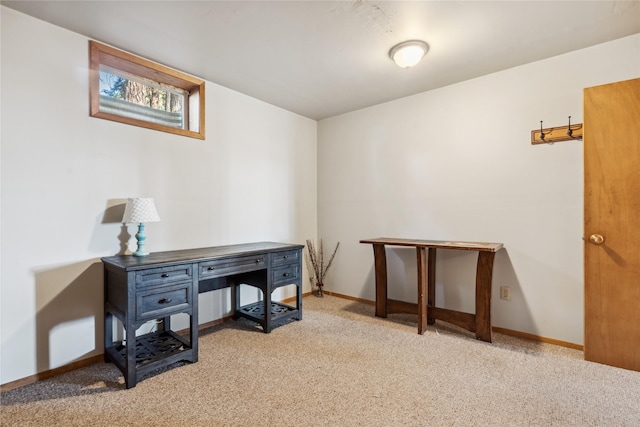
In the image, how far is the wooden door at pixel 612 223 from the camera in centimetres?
208

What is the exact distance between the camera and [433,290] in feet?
9.89

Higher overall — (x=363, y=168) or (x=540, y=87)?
(x=540, y=87)

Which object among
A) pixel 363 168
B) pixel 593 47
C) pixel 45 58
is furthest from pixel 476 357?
pixel 45 58

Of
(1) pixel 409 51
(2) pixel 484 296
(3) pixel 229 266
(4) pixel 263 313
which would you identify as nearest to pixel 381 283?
(2) pixel 484 296

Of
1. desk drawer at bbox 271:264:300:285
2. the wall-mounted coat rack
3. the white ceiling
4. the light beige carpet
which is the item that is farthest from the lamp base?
the wall-mounted coat rack

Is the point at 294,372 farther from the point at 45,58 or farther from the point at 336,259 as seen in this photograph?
the point at 45,58

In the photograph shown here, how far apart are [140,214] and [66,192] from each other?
Answer: 51 cm

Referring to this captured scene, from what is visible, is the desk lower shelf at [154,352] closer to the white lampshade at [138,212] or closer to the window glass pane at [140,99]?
the white lampshade at [138,212]

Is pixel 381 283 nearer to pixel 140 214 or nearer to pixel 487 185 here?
pixel 487 185

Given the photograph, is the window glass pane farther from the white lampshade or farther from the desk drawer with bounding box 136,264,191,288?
the desk drawer with bounding box 136,264,191,288

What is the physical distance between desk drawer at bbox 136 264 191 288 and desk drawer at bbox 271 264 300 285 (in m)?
0.85

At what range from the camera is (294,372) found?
2.08m

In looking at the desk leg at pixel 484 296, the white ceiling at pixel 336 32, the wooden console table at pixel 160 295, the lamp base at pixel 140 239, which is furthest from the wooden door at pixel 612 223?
the lamp base at pixel 140 239

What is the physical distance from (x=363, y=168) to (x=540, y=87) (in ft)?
6.12
